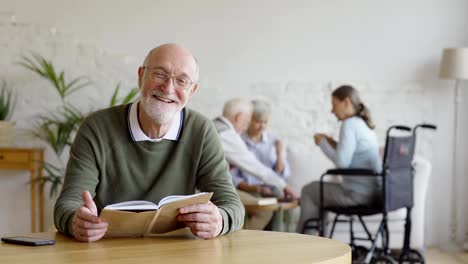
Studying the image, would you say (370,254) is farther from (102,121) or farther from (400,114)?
(102,121)

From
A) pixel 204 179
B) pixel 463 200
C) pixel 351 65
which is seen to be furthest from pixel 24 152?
pixel 204 179

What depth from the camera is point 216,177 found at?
2.70m

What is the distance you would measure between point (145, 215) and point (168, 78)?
61 centimetres

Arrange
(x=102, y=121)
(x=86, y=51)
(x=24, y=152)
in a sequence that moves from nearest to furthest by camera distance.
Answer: (x=102, y=121) → (x=24, y=152) → (x=86, y=51)

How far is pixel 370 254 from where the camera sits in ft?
17.5

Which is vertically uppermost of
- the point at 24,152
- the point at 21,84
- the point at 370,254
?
the point at 21,84

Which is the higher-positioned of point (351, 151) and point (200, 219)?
point (200, 219)

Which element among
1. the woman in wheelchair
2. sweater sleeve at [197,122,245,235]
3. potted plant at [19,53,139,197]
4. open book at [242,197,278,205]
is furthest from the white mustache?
potted plant at [19,53,139,197]

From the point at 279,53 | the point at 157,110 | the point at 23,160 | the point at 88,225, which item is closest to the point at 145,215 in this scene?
the point at 88,225

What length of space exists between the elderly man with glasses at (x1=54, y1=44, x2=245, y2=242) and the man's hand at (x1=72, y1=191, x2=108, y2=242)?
0.99 feet

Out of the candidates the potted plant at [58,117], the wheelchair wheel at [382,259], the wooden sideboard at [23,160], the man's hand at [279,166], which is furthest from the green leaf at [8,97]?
the wheelchair wheel at [382,259]

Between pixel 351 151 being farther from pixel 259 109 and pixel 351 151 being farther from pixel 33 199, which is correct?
pixel 33 199

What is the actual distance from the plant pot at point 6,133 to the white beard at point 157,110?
13.1 feet

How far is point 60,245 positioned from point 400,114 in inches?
209
